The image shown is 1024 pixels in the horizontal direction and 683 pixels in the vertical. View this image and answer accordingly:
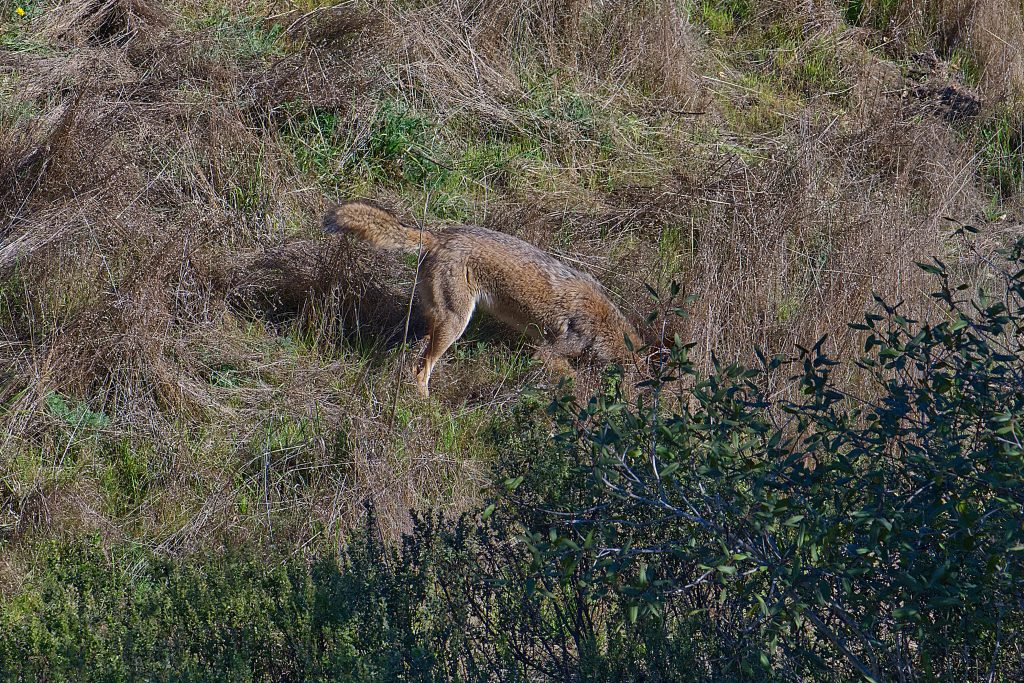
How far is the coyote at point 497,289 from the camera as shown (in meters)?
7.62

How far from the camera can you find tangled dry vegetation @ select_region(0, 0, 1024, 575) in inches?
238

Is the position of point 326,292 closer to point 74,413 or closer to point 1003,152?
point 74,413

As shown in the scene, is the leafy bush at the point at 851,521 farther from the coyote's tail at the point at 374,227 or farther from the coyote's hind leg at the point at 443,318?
the coyote's tail at the point at 374,227

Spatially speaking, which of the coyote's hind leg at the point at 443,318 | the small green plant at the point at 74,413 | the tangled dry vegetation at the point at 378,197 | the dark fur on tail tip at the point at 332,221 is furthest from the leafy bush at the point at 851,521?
the dark fur on tail tip at the point at 332,221

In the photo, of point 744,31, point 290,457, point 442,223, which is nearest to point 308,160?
point 442,223

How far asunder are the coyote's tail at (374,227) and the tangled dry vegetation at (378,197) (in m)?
0.20

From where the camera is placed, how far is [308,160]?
876cm

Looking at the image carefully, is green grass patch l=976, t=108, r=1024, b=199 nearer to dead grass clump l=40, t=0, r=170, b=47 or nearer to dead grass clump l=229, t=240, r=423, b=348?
dead grass clump l=229, t=240, r=423, b=348

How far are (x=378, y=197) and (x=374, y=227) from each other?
113cm

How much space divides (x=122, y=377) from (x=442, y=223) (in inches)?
122

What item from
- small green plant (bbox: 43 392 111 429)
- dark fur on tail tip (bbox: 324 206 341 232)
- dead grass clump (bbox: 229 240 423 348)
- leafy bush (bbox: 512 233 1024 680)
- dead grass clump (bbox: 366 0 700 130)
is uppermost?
leafy bush (bbox: 512 233 1024 680)

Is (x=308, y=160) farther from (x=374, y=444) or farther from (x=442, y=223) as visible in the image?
(x=374, y=444)

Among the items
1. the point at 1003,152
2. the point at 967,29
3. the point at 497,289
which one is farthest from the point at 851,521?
the point at 967,29

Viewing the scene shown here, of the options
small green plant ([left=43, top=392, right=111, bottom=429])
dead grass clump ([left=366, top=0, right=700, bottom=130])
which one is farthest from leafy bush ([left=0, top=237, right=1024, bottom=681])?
dead grass clump ([left=366, top=0, right=700, bottom=130])
